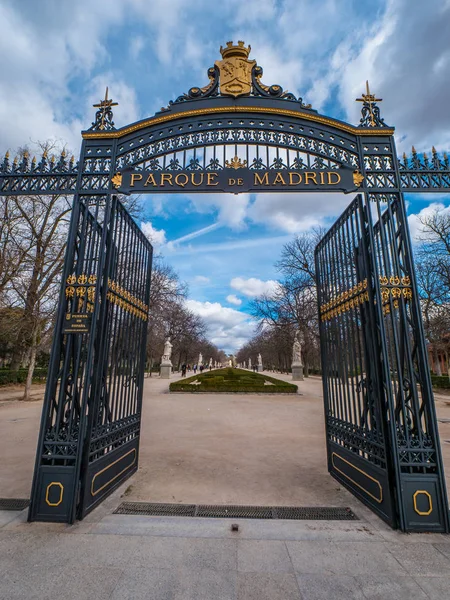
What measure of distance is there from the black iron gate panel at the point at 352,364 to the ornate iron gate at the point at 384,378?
0.01m

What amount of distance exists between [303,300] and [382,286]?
64.6ft

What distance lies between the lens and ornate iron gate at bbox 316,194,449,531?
368 centimetres

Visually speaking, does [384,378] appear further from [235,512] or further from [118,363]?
[118,363]

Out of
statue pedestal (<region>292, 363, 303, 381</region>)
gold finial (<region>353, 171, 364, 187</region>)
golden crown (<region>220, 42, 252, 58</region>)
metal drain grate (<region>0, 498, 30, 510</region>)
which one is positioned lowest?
metal drain grate (<region>0, 498, 30, 510</region>)

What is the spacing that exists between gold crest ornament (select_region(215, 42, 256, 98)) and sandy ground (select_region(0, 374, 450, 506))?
19.5 feet

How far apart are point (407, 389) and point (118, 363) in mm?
4039

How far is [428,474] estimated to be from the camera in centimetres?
372

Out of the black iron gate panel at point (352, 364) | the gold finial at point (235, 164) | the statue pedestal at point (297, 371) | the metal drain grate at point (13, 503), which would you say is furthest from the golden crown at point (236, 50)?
the statue pedestal at point (297, 371)

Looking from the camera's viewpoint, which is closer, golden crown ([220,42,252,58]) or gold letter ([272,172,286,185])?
gold letter ([272,172,286,185])

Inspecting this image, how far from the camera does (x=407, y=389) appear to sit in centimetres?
411

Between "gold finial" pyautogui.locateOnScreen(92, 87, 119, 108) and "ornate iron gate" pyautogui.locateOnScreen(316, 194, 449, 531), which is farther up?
"gold finial" pyautogui.locateOnScreen(92, 87, 119, 108)

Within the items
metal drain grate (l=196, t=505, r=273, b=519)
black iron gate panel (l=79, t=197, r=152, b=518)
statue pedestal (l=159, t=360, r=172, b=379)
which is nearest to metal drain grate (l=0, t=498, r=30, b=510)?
black iron gate panel (l=79, t=197, r=152, b=518)

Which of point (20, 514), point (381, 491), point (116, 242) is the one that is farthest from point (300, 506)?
point (116, 242)

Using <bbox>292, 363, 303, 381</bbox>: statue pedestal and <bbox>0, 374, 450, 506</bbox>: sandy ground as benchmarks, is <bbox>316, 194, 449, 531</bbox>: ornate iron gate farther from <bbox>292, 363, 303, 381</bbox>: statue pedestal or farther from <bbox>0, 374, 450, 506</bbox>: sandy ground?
<bbox>292, 363, 303, 381</bbox>: statue pedestal
